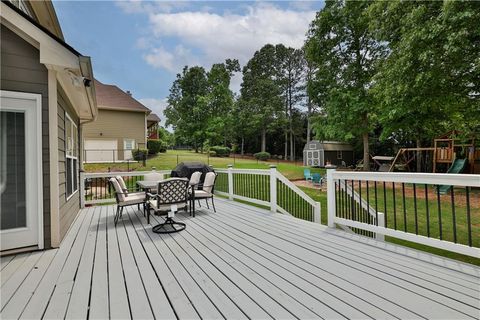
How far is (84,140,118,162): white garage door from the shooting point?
1728 centimetres

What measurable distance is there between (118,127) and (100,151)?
2.28 meters

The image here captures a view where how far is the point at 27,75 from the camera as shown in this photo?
129 inches

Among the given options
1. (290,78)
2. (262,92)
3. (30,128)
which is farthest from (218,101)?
(30,128)

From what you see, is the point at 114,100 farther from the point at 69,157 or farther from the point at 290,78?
the point at 290,78

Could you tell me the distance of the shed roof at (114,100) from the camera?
60.5 feet

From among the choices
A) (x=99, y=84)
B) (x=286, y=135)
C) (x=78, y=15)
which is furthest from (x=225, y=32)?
(x=286, y=135)

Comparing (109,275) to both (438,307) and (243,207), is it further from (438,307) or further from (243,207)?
(243,207)

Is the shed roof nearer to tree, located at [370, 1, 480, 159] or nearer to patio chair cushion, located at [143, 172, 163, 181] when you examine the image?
patio chair cushion, located at [143, 172, 163, 181]

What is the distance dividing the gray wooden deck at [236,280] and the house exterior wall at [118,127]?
16.2 meters

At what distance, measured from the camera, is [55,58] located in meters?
3.17

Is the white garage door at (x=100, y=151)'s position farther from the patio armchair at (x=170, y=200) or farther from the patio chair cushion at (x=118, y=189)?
the patio armchair at (x=170, y=200)

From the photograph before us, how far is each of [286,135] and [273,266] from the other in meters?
29.7

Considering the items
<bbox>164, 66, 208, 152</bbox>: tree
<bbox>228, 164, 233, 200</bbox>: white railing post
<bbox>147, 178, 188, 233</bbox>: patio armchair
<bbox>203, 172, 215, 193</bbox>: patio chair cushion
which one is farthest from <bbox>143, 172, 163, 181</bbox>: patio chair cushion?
<bbox>164, 66, 208, 152</bbox>: tree

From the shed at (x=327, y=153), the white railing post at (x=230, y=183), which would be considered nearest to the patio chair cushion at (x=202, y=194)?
the white railing post at (x=230, y=183)
